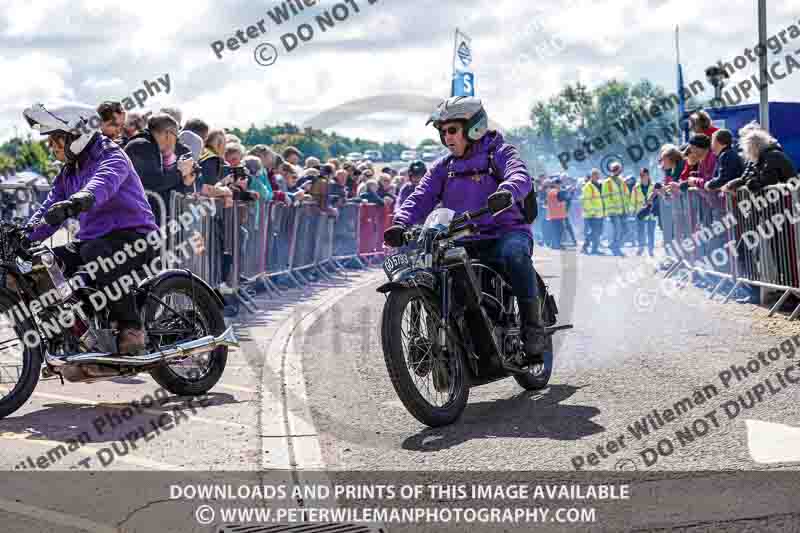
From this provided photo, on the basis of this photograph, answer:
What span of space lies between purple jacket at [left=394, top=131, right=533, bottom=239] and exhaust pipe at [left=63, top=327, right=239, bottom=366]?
1374 millimetres

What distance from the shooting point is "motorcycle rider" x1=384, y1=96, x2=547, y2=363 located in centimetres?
725

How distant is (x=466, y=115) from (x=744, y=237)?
650 cm

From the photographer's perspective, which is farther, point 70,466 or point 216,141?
point 216,141

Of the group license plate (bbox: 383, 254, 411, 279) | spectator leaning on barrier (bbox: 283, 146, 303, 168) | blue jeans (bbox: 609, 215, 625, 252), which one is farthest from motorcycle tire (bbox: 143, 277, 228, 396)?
blue jeans (bbox: 609, 215, 625, 252)

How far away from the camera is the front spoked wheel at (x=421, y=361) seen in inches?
243

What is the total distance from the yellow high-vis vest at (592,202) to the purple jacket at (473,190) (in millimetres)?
19950

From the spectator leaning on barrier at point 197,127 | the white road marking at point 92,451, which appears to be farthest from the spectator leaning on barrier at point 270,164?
the white road marking at point 92,451

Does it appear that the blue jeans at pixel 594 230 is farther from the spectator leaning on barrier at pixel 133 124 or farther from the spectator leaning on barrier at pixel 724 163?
the spectator leaning on barrier at pixel 133 124

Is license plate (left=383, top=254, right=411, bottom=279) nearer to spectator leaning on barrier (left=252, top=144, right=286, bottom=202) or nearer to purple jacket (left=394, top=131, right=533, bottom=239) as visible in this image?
purple jacket (left=394, top=131, right=533, bottom=239)

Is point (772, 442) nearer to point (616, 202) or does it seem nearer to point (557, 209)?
point (616, 202)

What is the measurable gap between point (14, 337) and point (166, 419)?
946 mm

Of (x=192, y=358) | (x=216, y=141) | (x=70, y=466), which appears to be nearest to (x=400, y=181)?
(x=216, y=141)

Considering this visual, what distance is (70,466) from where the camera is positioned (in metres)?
5.64

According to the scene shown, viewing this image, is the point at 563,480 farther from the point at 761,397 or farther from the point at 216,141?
the point at 216,141
